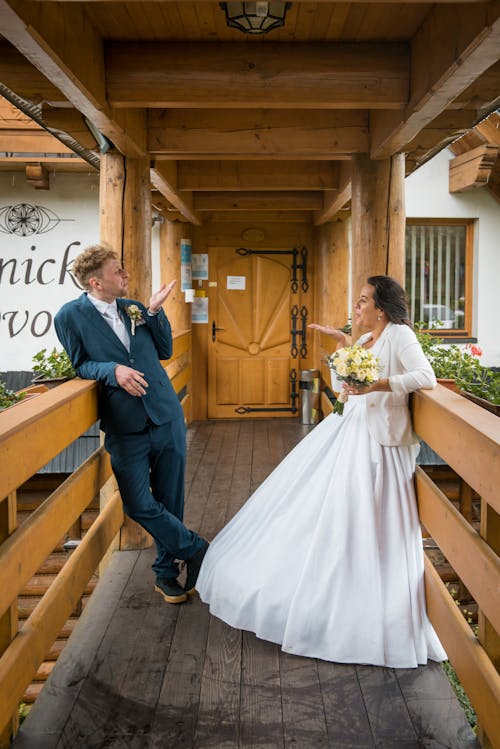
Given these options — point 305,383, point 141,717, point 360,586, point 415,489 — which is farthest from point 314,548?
point 305,383

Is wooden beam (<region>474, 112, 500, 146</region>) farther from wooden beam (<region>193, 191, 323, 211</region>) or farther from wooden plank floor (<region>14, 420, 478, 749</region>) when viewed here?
wooden plank floor (<region>14, 420, 478, 749</region>)

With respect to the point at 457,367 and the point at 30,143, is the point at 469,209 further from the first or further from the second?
the point at 30,143

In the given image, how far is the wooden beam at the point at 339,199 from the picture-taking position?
583 centimetres

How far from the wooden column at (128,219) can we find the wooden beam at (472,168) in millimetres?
5008

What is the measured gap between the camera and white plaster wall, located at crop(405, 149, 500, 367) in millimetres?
9109

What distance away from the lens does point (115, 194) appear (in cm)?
442

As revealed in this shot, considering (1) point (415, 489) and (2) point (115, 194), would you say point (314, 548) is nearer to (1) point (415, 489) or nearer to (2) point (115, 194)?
(1) point (415, 489)

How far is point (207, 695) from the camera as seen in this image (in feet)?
9.34

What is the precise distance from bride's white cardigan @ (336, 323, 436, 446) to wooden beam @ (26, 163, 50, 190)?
232 inches

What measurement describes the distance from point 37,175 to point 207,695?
6.63m

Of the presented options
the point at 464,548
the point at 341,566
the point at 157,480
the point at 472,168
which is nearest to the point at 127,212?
the point at 157,480

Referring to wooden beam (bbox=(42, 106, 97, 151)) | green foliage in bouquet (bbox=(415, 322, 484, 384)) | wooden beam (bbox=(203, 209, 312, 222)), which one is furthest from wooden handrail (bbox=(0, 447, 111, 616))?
wooden beam (bbox=(203, 209, 312, 222))

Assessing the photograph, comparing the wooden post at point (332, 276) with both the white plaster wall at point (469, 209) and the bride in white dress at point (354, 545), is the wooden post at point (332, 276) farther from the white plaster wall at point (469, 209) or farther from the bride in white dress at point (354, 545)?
the bride in white dress at point (354, 545)

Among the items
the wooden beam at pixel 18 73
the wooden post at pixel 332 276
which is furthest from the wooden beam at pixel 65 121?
the wooden post at pixel 332 276
